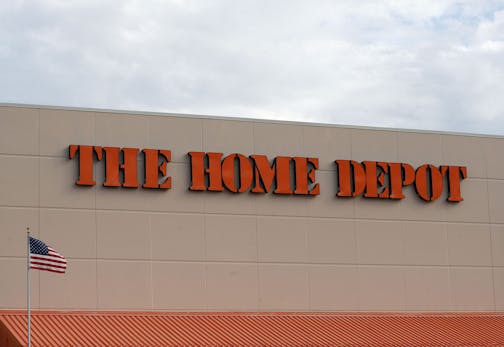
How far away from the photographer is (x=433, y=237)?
41938mm

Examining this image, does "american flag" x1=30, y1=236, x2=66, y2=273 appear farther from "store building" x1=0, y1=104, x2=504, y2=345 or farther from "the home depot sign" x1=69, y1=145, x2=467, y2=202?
"the home depot sign" x1=69, y1=145, x2=467, y2=202

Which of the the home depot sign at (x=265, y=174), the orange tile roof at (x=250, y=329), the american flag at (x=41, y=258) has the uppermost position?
the the home depot sign at (x=265, y=174)

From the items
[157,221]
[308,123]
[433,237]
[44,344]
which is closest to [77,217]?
[157,221]

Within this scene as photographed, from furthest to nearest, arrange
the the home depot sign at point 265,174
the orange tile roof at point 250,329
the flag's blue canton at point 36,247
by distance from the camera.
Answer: the the home depot sign at point 265,174 → the orange tile roof at point 250,329 → the flag's blue canton at point 36,247

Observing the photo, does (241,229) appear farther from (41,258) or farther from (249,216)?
(41,258)

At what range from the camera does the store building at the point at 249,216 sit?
1449 inches

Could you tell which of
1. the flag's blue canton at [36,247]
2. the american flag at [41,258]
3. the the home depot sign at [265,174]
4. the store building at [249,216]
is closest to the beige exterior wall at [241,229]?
the store building at [249,216]

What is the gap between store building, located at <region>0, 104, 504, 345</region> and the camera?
3681 cm

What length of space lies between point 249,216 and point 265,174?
1.51 metres

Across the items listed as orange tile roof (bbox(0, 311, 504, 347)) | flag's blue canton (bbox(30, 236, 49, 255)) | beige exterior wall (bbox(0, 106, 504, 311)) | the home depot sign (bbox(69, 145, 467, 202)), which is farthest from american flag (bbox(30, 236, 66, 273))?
the home depot sign (bbox(69, 145, 467, 202))

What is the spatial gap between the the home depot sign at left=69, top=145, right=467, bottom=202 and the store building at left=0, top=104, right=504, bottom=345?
48 mm

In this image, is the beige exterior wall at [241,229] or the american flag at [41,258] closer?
the american flag at [41,258]

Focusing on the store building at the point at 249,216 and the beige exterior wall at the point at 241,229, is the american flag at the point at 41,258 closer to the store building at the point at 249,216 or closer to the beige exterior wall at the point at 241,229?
the store building at the point at 249,216

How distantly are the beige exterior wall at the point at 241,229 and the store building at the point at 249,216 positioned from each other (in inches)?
1.8
